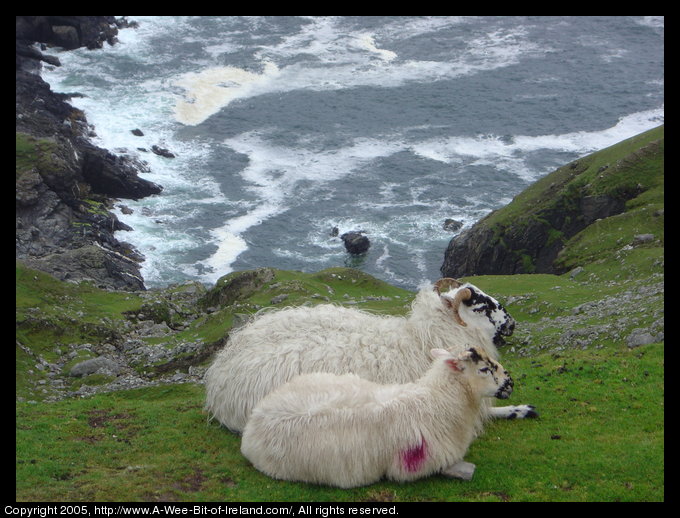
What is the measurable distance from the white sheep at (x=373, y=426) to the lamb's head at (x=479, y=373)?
0.02 metres

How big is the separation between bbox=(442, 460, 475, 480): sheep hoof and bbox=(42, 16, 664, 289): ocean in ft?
157

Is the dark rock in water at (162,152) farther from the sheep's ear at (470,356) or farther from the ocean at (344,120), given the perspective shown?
the sheep's ear at (470,356)

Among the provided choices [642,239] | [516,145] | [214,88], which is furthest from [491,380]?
[214,88]

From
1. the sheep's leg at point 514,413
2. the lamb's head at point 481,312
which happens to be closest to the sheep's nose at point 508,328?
the lamb's head at point 481,312

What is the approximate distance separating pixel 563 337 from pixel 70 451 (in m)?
17.0

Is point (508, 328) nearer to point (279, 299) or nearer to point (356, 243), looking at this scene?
point (279, 299)

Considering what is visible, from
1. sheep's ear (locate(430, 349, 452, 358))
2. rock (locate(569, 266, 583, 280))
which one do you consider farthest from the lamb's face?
rock (locate(569, 266, 583, 280))

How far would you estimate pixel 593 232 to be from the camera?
141 feet

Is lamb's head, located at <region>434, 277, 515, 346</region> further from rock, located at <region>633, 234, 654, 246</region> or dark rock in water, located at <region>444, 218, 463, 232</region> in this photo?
dark rock in water, located at <region>444, 218, 463, 232</region>

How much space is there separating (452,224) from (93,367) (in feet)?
149

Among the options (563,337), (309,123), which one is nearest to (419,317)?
(563,337)

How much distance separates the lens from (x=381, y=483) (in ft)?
40.5

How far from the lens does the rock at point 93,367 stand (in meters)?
27.5

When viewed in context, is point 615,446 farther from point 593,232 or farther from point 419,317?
point 593,232
